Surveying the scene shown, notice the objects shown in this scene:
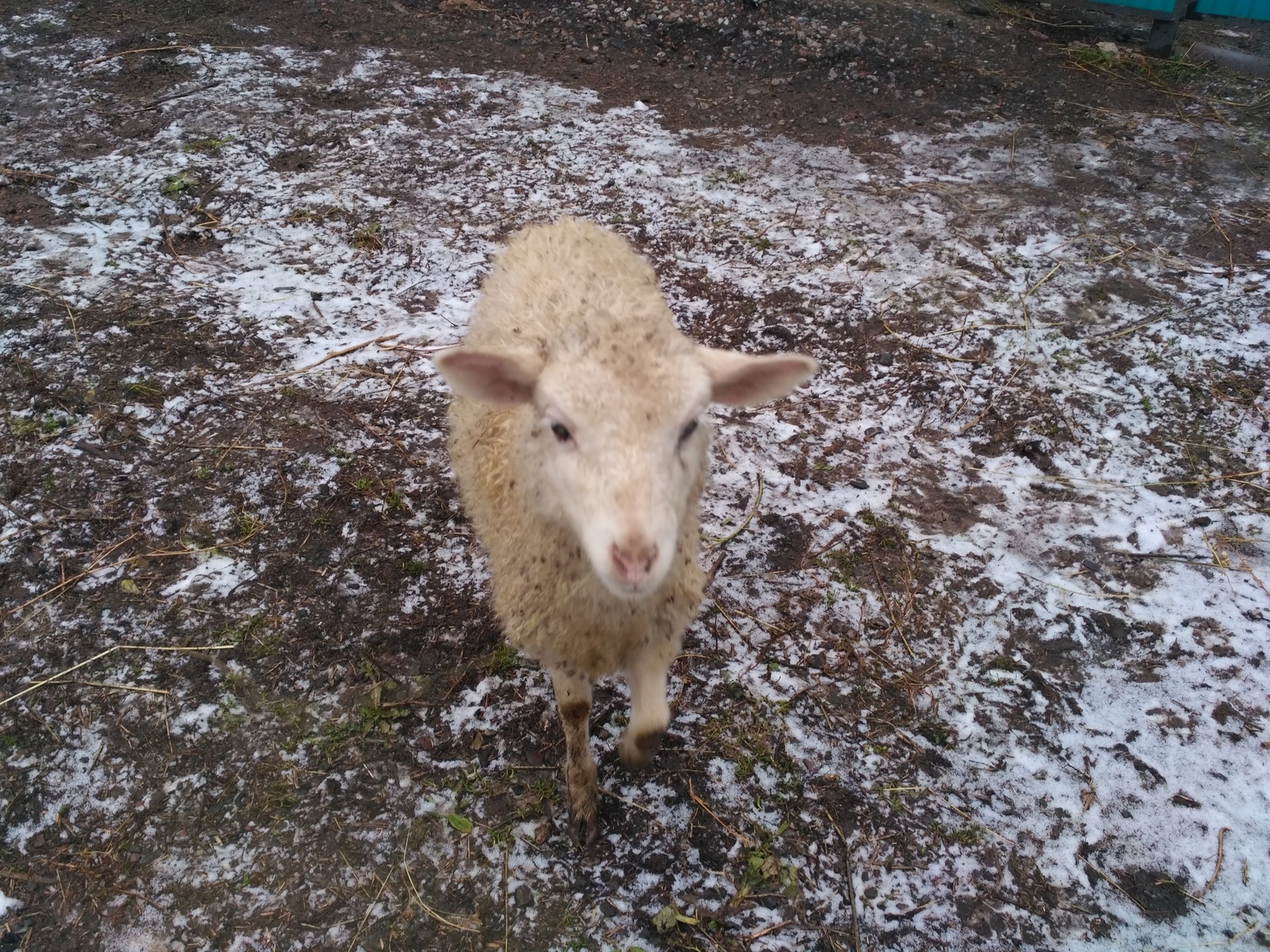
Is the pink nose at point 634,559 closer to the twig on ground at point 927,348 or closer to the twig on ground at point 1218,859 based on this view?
the twig on ground at point 1218,859

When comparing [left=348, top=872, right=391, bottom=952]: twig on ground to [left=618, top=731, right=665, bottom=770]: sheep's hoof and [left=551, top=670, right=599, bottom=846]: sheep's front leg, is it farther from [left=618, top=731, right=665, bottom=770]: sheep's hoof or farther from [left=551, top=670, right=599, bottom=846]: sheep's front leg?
[left=618, top=731, right=665, bottom=770]: sheep's hoof

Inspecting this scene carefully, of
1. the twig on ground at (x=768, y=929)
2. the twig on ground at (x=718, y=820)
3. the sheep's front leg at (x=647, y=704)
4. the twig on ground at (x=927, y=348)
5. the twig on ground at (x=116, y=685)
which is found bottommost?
the twig on ground at (x=116, y=685)

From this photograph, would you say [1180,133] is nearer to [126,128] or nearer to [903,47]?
[903,47]

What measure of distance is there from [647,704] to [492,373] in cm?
116

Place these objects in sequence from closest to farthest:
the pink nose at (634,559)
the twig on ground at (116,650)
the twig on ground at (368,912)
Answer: the pink nose at (634,559), the twig on ground at (368,912), the twig on ground at (116,650)

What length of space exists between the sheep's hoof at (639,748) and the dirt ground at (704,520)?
23 centimetres

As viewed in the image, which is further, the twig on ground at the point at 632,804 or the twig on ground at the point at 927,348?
the twig on ground at the point at 927,348

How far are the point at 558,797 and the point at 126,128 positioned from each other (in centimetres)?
618

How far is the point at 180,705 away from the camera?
2850 millimetres

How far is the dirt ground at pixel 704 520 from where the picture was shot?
247 centimetres

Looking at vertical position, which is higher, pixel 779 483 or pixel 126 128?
pixel 126 128

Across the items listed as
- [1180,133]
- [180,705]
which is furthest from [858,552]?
[1180,133]

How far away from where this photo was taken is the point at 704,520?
3.63 metres

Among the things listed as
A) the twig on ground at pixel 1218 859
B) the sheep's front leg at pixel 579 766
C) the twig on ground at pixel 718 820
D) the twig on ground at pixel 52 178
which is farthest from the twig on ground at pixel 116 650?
the twig on ground at pixel 52 178
